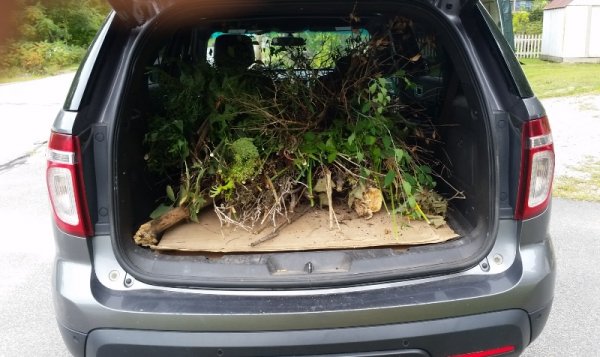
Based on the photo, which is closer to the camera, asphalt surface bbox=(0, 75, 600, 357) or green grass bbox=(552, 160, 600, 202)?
asphalt surface bbox=(0, 75, 600, 357)

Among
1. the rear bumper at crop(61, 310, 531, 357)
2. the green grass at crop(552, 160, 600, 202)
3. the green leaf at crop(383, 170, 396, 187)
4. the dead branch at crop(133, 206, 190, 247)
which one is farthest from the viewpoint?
the green grass at crop(552, 160, 600, 202)

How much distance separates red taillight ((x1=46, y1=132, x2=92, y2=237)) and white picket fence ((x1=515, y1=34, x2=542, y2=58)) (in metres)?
23.2

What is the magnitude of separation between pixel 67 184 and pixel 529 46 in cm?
2370

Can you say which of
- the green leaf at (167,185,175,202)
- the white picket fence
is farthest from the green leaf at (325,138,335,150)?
the white picket fence

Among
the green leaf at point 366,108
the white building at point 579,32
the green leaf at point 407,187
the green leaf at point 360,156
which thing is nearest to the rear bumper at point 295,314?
the green leaf at point 407,187

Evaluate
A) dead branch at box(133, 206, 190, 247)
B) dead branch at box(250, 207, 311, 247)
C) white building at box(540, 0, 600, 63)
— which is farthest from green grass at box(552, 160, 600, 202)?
white building at box(540, 0, 600, 63)

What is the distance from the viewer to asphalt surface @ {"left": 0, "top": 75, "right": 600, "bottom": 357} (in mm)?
2912

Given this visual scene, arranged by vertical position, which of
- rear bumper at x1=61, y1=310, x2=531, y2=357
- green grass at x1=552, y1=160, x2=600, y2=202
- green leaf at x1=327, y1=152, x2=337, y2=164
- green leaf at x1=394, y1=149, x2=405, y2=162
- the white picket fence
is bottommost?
the white picket fence

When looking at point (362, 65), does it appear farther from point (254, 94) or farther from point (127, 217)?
point (127, 217)

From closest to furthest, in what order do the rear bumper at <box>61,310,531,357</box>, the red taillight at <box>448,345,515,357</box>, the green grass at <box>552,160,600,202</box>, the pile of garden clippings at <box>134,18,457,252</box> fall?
the rear bumper at <box>61,310,531,357</box> < the red taillight at <box>448,345,515,357</box> < the pile of garden clippings at <box>134,18,457,252</box> < the green grass at <box>552,160,600,202</box>

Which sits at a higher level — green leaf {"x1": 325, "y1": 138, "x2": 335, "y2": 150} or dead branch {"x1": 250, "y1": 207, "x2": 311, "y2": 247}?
green leaf {"x1": 325, "y1": 138, "x2": 335, "y2": 150}

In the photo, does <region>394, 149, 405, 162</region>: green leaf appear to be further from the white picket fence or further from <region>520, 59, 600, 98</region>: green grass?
the white picket fence

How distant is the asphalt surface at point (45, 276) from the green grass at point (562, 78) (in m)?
7.98

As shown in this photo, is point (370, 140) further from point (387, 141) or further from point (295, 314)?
point (295, 314)
